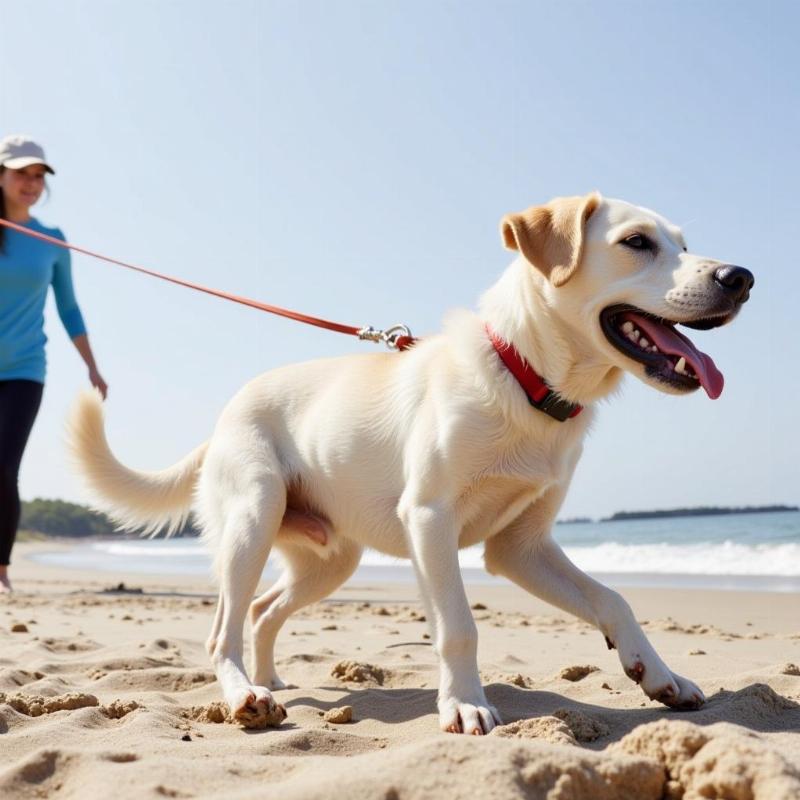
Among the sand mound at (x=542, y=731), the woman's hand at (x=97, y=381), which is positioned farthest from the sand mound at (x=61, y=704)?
the woman's hand at (x=97, y=381)

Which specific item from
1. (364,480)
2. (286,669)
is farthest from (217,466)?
(286,669)

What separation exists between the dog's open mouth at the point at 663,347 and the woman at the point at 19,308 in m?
4.25

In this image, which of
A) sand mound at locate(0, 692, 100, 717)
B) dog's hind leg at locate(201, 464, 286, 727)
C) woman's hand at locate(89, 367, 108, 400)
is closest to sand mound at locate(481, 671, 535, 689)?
dog's hind leg at locate(201, 464, 286, 727)

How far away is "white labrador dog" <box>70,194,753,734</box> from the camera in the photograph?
9.38 ft

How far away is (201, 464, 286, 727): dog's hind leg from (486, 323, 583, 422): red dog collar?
0.96m

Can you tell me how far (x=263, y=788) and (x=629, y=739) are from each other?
28.7 inches

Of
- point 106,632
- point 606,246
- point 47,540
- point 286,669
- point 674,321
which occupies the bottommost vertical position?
point 47,540

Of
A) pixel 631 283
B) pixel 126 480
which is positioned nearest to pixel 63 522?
pixel 126 480

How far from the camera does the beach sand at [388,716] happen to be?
168cm

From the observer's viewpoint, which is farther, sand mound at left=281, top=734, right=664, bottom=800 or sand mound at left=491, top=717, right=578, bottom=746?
sand mound at left=491, top=717, right=578, bottom=746

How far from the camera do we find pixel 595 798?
5.38ft

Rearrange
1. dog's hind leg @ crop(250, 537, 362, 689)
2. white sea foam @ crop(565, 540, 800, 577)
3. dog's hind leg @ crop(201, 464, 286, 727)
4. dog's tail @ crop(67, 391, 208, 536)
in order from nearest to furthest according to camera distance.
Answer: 1. dog's hind leg @ crop(201, 464, 286, 727)
2. dog's hind leg @ crop(250, 537, 362, 689)
3. dog's tail @ crop(67, 391, 208, 536)
4. white sea foam @ crop(565, 540, 800, 577)

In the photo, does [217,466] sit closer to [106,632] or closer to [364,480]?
[364,480]

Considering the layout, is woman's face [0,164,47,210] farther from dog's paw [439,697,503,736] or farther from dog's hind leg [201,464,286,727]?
dog's paw [439,697,503,736]
